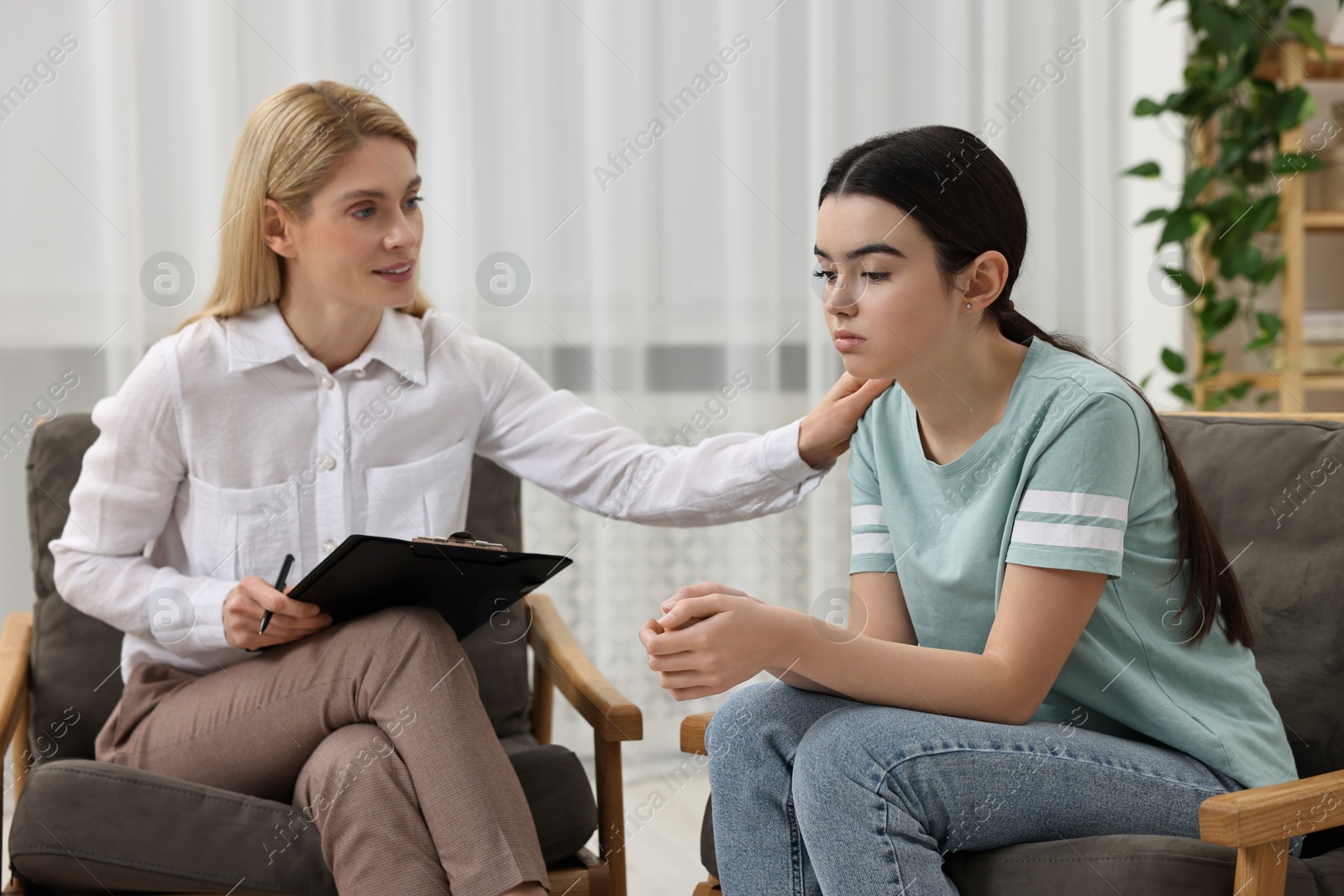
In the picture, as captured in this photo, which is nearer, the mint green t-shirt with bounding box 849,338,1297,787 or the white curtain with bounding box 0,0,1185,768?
the mint green t-shirt with bounding box 849,338,1297,787

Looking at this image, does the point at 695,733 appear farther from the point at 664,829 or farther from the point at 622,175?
the point at 622,175

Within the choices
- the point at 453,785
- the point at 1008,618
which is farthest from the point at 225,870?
the point at 1008,618

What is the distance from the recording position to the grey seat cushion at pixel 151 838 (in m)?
1.23

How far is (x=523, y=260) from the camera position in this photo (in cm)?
251

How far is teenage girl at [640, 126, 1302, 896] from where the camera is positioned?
1.03 metres

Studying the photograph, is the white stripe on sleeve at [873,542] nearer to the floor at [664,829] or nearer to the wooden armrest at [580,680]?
the wooden armrest at [580,680]

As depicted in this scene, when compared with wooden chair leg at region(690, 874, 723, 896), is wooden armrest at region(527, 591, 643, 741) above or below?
above

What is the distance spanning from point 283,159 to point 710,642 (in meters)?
0.89

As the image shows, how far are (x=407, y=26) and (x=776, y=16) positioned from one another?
32.0 inches

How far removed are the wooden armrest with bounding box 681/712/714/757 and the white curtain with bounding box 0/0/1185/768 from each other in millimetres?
1318

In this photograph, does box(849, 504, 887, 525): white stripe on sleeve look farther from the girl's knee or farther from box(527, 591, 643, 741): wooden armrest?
box(527, 591, 643, 741): wooden armrest

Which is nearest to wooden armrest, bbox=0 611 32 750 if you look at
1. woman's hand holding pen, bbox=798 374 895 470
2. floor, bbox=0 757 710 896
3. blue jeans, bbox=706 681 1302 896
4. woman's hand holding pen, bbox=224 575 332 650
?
woman's hand holding pen, bbox=224 575 332 650

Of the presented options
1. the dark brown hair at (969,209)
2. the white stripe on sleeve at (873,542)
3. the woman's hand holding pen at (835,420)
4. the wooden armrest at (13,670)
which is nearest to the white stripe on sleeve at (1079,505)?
the dark brown hair at (969,209)

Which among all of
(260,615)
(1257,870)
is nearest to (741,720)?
(1257,870)
